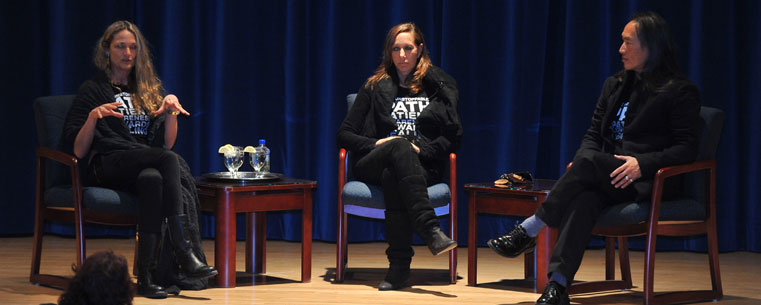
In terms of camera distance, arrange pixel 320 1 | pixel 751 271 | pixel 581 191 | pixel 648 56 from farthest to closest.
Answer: pixel 320 1, pixel 751 271, pixel 648 56, pixel 581 191

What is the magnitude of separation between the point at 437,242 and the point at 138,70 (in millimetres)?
1543

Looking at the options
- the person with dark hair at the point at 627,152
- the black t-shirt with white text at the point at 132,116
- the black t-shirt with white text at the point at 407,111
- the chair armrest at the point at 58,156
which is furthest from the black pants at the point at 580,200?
the chair armrest at the point at 58,156

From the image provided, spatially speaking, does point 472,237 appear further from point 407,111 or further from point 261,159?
point 261,159

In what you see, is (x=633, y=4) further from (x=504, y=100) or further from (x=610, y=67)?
(x=504, y=100)

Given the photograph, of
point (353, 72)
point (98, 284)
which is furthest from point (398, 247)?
point (98, 284)

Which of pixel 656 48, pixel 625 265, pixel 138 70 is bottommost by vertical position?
pixel 625 265

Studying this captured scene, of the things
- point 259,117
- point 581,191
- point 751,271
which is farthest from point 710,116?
point 259,117

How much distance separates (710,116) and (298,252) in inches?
90.8

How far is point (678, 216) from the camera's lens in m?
3.20

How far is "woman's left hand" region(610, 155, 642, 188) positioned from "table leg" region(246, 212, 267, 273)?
1.63 m

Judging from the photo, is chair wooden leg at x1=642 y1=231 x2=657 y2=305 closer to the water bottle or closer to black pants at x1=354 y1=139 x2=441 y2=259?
black pants at x1=354 y1=139 x2=441 y2=259

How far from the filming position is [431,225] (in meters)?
3.35

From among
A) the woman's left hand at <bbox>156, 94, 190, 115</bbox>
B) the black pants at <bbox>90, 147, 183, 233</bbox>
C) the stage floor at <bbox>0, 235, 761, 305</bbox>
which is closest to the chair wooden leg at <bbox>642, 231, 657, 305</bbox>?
the stage floor at <bbox>0, 235, 761, 305</bbox>

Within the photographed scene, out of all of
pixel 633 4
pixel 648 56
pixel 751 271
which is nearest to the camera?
pixel 648 56
